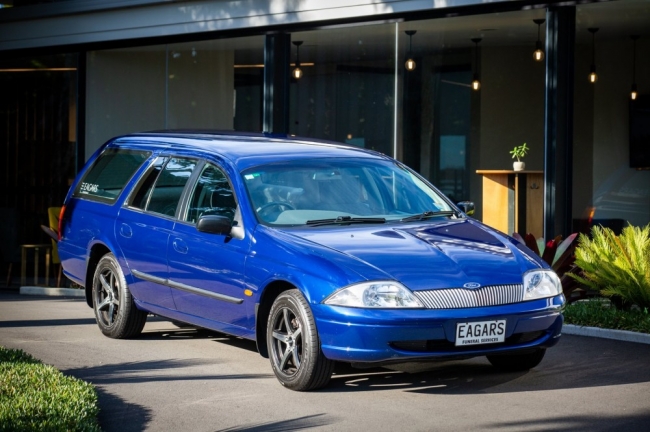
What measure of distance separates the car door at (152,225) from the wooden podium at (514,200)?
5720mm

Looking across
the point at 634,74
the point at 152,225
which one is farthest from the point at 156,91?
the point at 152,225

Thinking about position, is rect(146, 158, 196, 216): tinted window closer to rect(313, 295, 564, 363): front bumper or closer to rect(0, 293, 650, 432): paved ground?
rect(0, 293, 650, 432): paved ground

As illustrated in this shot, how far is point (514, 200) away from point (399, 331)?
7.75 m

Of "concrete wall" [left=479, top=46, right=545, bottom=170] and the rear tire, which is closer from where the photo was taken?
the rear tire

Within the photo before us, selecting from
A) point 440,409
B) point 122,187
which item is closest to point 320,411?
point 440,409

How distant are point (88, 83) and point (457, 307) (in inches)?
555

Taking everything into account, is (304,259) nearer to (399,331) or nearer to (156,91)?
(399,331)

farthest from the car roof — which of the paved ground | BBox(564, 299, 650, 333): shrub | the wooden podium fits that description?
the wooden podium

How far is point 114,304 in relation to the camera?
10.3 metres

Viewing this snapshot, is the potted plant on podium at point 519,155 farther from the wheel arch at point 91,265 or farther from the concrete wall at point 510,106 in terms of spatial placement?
the wheel arch at point 91,265

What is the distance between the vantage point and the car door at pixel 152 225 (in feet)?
30.8

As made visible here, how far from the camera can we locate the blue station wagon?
289 inches

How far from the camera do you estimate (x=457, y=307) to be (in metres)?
7.36

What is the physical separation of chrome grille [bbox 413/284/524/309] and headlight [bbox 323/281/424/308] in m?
0.07
